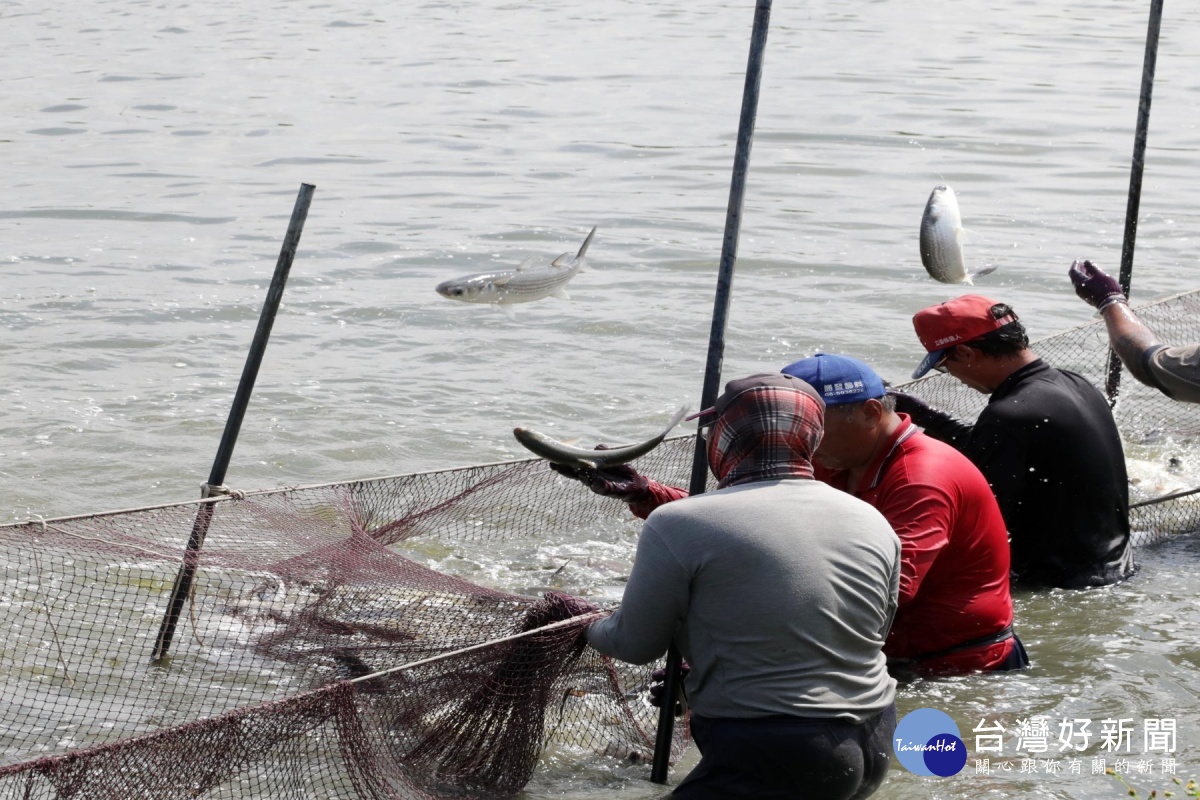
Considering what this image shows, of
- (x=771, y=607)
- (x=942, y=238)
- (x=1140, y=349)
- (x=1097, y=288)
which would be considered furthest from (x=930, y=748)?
(x=942, y=238)

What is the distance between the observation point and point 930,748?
14.9 ft

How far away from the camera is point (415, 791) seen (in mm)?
4391

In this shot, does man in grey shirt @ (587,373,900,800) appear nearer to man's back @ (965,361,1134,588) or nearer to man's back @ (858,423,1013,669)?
man's back @ (858,423,1013,669)

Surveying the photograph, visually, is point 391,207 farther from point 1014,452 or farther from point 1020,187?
point 1014,452

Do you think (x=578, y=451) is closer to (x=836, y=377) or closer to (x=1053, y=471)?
(x=836, y=377)

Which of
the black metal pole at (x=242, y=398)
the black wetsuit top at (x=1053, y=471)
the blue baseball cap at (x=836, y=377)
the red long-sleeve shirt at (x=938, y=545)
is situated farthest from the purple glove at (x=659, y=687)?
the black metal pole at (x=242, y=398)

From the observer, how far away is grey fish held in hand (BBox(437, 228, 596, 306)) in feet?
23.6

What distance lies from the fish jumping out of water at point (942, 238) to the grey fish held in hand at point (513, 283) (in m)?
1.69

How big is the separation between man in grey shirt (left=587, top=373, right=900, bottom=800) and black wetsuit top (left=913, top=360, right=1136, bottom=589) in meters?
1.97

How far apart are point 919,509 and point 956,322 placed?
1281 mm

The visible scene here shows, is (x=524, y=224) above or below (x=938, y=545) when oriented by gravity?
below

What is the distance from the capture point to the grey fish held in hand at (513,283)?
718 centimetres

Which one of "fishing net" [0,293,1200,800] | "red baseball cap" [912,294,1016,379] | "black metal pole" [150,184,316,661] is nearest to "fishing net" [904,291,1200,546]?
"fishing net" [0,293,1200,800]

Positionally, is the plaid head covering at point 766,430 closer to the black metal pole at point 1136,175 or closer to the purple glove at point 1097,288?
the purple glove at point 1097,288
